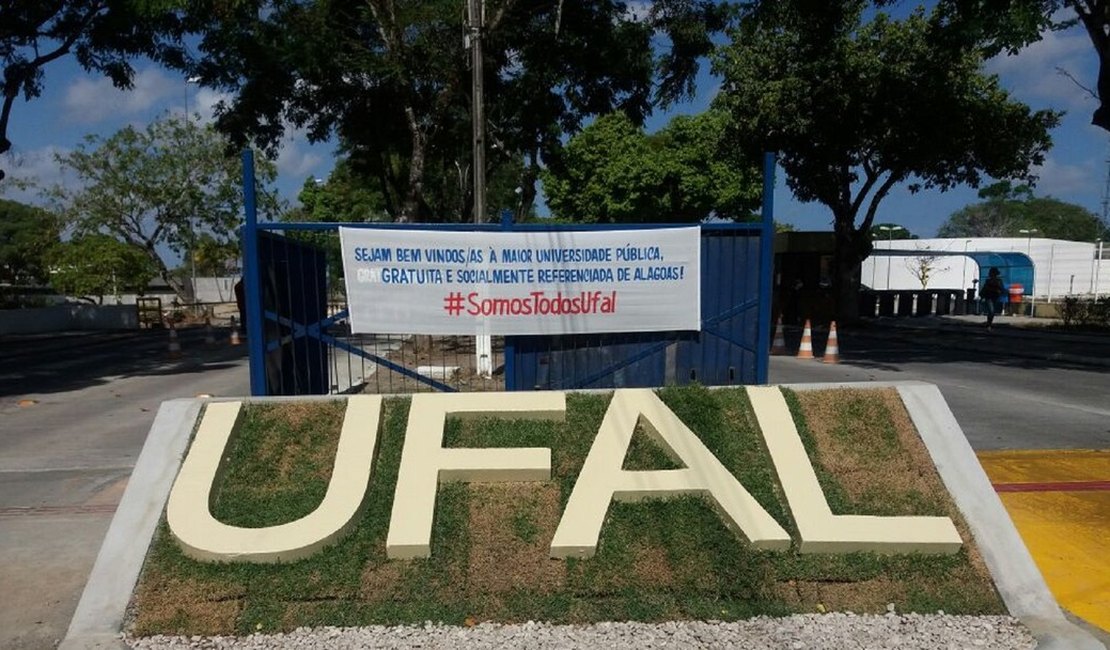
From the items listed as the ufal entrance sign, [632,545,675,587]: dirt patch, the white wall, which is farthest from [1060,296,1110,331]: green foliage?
the white wall

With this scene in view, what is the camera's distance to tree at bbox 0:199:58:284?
38.0m

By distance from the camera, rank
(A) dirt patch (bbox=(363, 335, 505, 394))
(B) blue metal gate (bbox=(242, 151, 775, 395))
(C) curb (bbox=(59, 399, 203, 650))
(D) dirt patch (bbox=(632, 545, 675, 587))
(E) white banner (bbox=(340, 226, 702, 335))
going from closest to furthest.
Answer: (C) curb (bbox=(59, 399, 203, 650)), (D) dirt patch (bbox=(632, 545, 675, 587)), (E) white banner (bbox=(340, 226, 702, 335)), (B) blue metal gate (bbox=(242, 151, 775, 395)), (A) dirt patch (bbox=(363, 335, 505, 394))

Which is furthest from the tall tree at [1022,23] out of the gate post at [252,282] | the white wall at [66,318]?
the white wall at [66,318]

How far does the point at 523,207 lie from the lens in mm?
21703

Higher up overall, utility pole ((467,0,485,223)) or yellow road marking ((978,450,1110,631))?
utility pole ((467,0,485,223))

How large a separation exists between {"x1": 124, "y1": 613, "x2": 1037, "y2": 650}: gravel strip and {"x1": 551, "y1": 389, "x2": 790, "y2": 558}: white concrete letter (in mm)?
520

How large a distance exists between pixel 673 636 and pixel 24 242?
5653cm

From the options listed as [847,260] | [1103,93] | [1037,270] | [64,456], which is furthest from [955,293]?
[64,456]

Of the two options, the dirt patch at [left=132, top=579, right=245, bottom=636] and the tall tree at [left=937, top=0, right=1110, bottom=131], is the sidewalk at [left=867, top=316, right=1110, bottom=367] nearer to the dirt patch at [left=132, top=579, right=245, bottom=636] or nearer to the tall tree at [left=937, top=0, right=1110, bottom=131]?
the tall tree at [left=937, top=0, right=1110, bottom=131]

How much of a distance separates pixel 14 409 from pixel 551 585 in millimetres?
9542

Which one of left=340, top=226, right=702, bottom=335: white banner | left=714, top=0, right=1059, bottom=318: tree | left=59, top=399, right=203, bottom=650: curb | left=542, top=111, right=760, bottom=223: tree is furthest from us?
left=542, top=111, right=760, bottom=223: tree

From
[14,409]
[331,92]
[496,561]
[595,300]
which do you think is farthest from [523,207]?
[496,561]

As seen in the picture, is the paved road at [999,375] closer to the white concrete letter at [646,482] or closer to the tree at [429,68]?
the white concrete letter at [646,482]

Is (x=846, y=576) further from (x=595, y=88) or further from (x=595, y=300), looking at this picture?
(x=595, y=88)
